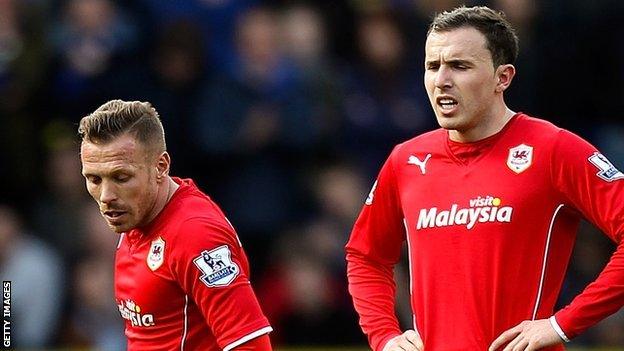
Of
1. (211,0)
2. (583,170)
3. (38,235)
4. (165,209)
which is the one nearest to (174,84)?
(211,0)

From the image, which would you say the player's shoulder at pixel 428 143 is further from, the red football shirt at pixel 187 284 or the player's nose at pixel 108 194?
the player's nose at pixel 108 194

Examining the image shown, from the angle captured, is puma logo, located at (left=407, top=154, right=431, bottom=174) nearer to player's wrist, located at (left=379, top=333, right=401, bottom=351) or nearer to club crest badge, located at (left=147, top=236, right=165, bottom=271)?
player's wrist, located at (left=379, top=333, right=401, bottom=351)

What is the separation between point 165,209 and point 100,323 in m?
4.23

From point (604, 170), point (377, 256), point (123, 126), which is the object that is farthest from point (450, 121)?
point (123, 126)

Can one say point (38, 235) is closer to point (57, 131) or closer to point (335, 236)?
point (57, 131)

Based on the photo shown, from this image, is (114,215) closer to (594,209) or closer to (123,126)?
(123,126)

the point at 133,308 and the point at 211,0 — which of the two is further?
the point at 211,0

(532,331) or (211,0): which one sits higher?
(211,0)

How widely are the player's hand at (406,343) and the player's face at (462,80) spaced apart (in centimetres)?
92

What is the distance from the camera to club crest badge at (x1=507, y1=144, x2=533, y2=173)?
5809mm

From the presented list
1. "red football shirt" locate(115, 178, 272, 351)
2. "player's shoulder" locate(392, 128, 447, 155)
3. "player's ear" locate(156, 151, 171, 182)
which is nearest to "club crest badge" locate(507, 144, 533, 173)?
"player's shoulder" locate(392, 128, 447, 155)

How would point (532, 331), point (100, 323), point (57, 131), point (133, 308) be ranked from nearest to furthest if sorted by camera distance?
1. point (532, 331)
2. point (133, 308)
3. point (100, 323)
4. point (57, 131)

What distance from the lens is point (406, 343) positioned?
5.96 metres

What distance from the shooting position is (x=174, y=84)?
34.7 feet
